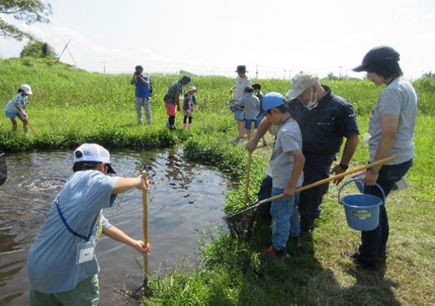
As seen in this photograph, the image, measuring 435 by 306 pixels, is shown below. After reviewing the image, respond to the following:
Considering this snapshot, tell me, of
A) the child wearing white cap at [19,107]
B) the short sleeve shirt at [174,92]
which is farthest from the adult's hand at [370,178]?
the child wearing white cap at [19,107]

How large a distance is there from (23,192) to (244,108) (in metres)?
6.30

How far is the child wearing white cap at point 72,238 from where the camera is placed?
6.78 feet

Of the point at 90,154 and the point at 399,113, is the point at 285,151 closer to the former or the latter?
the point at 399,113

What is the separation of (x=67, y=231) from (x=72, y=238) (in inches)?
2.3

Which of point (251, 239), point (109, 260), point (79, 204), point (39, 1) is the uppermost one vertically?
point (39, 1)

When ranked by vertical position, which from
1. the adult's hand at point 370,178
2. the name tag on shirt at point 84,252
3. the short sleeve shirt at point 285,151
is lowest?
the name tag on shirt at point 84,252

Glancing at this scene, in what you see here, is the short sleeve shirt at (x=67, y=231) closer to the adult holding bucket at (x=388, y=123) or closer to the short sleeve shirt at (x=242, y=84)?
the adult holding bucket at (x=388, y=123)

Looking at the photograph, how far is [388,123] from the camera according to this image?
9.87 feet

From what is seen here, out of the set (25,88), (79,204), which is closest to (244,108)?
(25,88)

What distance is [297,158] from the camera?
10.3 ft

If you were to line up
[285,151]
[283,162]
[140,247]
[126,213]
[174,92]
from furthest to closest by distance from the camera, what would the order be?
[174,92]
[126,213]
[283,162]
[285,151]
[140,247]

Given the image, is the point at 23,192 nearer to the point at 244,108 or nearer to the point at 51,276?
the point at 51,276

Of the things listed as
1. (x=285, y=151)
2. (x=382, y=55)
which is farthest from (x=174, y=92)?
(x=382, y=55)

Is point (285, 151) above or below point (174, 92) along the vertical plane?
below
